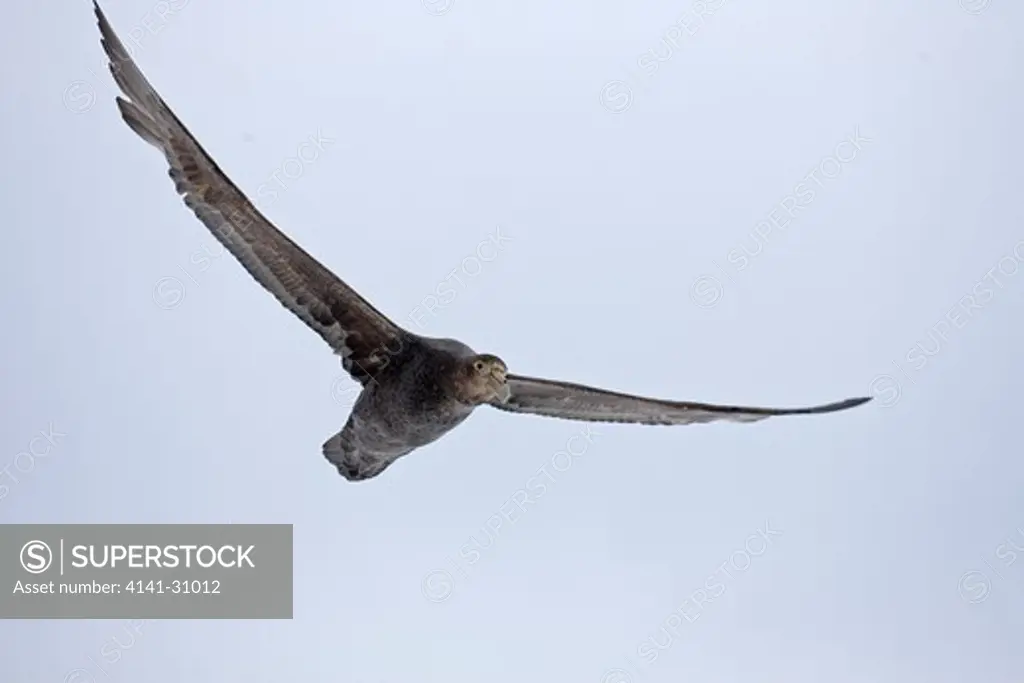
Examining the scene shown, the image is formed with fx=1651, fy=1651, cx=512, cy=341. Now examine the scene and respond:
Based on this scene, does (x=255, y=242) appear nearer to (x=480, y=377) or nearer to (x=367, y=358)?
(x=367, y=358)

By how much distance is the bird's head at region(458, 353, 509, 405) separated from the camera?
18484mm

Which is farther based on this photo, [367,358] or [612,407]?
[612,407]

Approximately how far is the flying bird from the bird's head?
0.4 inches

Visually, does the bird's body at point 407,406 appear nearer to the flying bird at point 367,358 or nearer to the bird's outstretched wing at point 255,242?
the flying bird at point 367,358

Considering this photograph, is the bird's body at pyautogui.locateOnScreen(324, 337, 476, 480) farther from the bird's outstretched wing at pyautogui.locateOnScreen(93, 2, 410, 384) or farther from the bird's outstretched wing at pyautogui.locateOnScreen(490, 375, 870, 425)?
the bird's outstretched wing at pyautogui.locateOnScreen(490, 375, 870, 425)

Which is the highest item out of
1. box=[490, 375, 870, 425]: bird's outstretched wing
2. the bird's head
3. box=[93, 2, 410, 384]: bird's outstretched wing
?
box=[93, 2, 410, 384]: bird's outstretched wing

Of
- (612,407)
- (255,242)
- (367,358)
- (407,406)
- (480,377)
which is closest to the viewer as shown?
(480,377)

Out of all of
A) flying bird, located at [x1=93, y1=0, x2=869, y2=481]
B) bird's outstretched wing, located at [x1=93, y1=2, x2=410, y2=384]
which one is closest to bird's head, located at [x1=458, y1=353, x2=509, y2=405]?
flying bird, located at [x1=93, y1=0, x2=869, y2=481]

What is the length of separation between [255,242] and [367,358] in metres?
1.90

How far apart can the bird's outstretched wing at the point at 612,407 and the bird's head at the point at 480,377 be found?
1.24m

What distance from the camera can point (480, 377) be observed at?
18531 millimetres

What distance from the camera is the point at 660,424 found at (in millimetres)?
21125

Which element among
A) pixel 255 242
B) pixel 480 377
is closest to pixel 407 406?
pixel 480 377

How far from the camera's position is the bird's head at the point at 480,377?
1848 centimetres
